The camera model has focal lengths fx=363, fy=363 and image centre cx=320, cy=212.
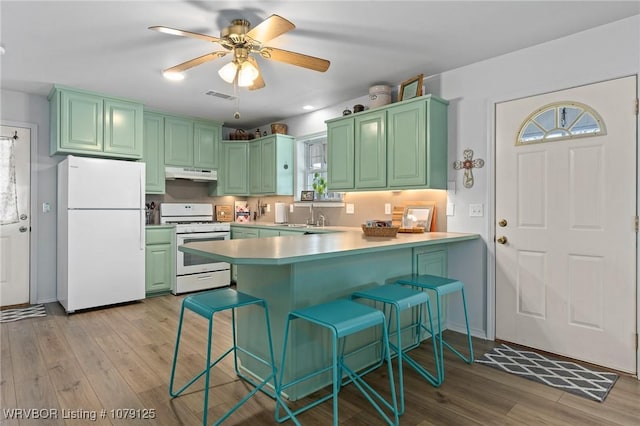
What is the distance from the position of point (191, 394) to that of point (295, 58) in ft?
7.53

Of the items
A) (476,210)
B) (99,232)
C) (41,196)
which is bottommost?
(99,232)

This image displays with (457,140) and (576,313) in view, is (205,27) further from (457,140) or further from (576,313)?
(576,313)

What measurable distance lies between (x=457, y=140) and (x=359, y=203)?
1339 millimetres

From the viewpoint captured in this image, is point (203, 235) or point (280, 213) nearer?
point (203, 235)

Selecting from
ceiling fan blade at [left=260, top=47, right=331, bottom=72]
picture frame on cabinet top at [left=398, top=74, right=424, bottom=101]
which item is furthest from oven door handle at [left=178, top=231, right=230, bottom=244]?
picture frame on cabinet top at [left=398, top=74, right=424, bottom=101]

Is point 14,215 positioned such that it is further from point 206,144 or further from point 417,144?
point 417,144

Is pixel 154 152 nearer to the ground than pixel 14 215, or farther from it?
farther from it

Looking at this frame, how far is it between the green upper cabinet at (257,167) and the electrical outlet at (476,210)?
262cm

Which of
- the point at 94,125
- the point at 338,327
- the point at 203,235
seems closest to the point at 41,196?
the point at 94,125

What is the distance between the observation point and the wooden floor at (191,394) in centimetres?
195

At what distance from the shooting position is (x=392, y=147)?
3551 millimetres

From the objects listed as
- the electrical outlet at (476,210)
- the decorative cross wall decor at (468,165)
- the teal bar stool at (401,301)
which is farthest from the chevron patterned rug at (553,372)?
the decorative cross wall decor at (468,165)

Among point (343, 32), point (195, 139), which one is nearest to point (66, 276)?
point (195, 139)

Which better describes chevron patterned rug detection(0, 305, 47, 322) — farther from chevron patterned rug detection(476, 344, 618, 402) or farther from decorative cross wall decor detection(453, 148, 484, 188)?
decorative cross wall decor detection(453, 148, 484, 188)
